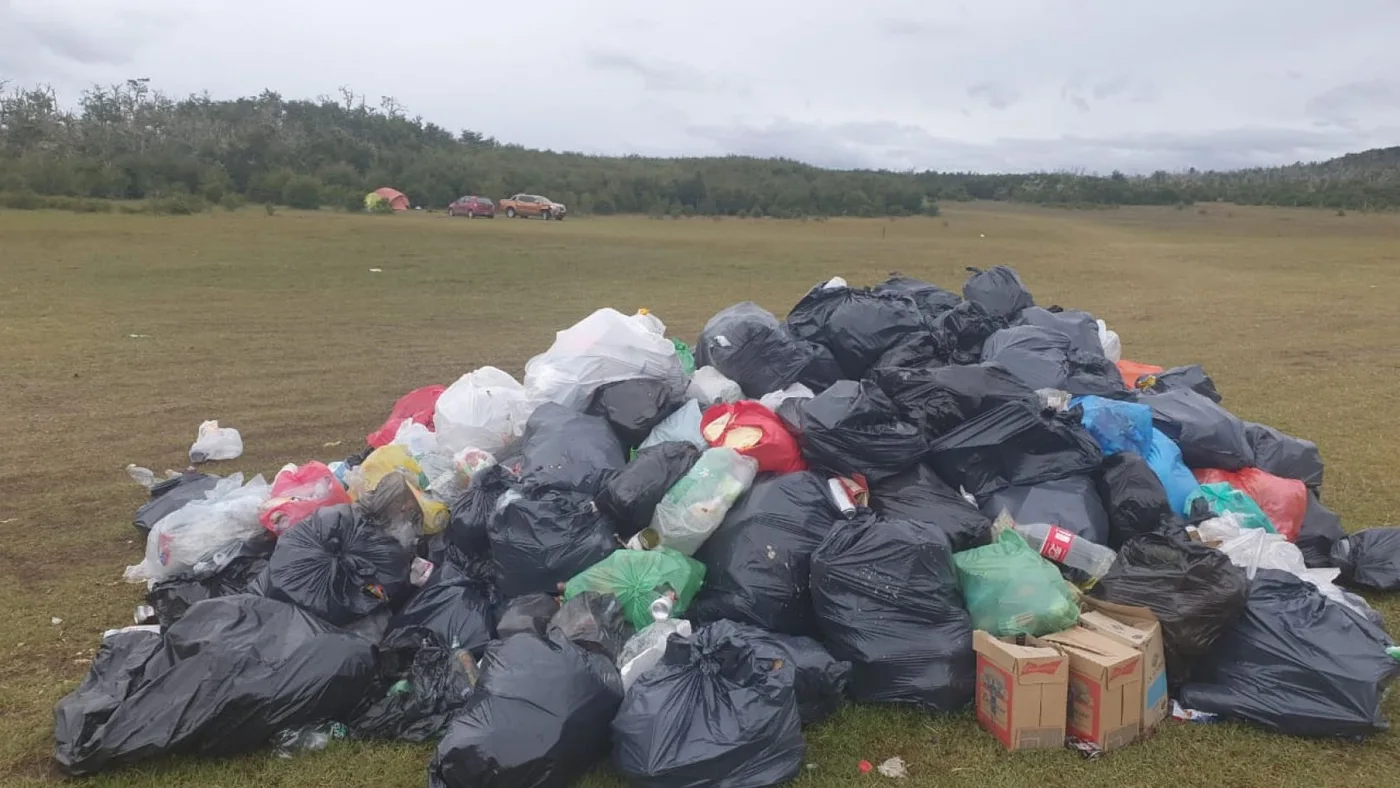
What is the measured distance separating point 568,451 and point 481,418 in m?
0.85

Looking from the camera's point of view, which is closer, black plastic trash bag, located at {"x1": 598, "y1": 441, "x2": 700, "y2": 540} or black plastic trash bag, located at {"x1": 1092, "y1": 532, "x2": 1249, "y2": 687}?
black plastic trash bag, located at {"x1": 1092, "y1": 532, "x2": 1249, "y2": 687}

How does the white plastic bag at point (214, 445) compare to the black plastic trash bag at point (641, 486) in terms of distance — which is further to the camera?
the white plastic bag at point (214, 445)

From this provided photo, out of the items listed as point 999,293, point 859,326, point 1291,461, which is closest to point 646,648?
point 859,326

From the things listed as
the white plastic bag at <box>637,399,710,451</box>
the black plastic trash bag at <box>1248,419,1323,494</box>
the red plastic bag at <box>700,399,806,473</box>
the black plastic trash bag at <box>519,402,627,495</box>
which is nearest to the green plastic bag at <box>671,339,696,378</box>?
the white plastic bag at <box>637,399,710,451</box>

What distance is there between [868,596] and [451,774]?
4.63 ft

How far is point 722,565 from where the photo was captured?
11.0 feet

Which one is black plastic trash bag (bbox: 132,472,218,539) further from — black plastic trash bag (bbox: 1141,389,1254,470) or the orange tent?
the orange tent

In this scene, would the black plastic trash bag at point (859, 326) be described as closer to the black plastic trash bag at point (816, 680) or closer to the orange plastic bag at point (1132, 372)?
the orange plastic bag at point (1132, 372)

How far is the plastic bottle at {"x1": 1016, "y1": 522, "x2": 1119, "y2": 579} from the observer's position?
342 cm

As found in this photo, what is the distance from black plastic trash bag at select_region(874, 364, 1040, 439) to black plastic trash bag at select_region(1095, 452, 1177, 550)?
426 millimetres

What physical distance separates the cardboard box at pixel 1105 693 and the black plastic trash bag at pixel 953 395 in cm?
121

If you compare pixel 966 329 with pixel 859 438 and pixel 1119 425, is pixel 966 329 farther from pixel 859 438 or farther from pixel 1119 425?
pixel 859 438

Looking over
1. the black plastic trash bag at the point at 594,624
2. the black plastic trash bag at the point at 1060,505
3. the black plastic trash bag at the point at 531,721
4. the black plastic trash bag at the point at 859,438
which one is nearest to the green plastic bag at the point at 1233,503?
the black plastic trash bag at the point at 1060,505

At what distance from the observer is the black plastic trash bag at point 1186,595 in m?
2.96
